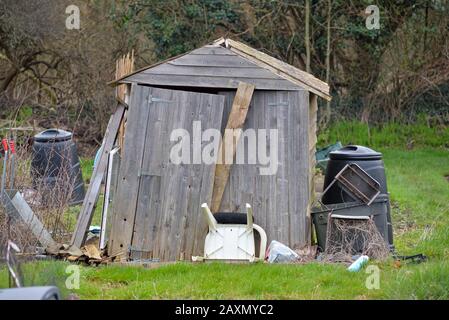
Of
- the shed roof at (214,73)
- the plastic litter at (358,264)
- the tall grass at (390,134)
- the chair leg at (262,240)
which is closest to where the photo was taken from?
the plastic litter at (358,264)

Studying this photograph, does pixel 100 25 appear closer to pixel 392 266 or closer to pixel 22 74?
pixel 22 74

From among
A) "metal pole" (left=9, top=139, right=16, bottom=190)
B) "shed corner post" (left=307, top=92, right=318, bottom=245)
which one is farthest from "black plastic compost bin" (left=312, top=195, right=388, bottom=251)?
"metal pole" (left=9, top=139, right=16, bottom=190)

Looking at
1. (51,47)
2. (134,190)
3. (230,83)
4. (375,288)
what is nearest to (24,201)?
(134,190)

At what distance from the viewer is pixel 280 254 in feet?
26.3

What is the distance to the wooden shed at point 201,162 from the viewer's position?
27.4 feet

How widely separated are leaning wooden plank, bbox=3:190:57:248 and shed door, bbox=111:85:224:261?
2.48 feet

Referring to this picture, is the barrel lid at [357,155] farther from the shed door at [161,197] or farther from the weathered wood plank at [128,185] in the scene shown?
the weathered wood plank at [128,185]

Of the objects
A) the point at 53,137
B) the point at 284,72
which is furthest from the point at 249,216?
the point at 53,137

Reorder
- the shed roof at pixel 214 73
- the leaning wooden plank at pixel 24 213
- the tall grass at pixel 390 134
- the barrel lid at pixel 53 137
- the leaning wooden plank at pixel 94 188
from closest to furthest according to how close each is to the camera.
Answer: the leaning wooden plank at pixel 24 213 → the leaning wooden plank at pixel 94 188 → the shed roof at pixel 214 73 → the barrel lid at pixel 53 137 → the tall grass at pixel 390 134

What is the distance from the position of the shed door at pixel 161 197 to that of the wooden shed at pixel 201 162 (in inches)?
0.4

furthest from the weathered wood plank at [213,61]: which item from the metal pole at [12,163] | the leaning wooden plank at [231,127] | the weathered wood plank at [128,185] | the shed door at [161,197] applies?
the metal pole at [12,163]

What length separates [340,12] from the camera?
18500 millimetres

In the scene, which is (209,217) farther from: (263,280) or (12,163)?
(12,163)
